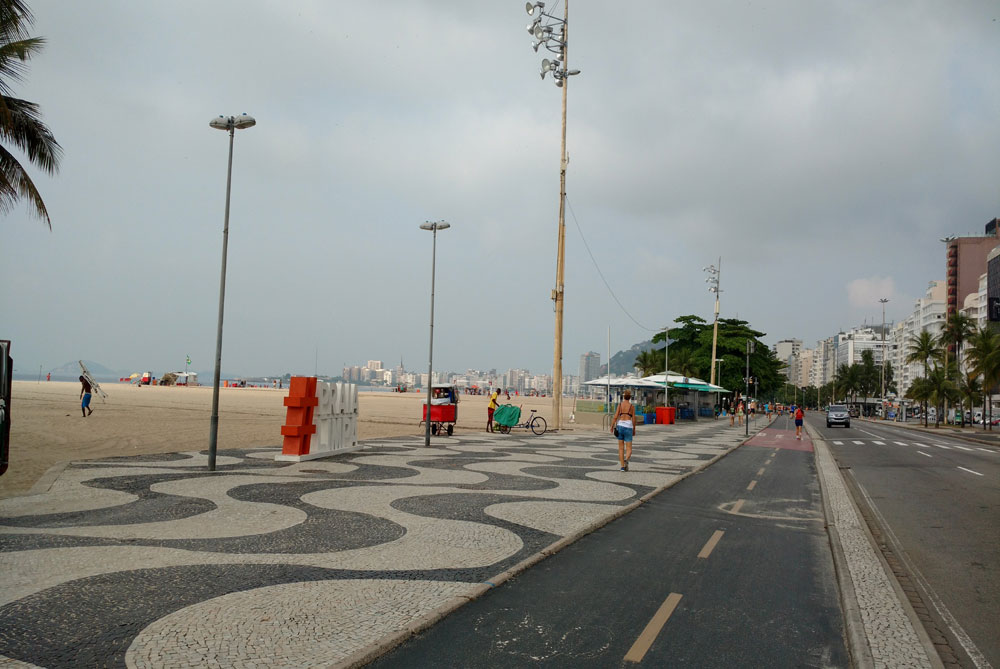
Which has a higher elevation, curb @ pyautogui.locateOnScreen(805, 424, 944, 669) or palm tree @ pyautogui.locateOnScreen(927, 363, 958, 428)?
palm tree @ pyautogui.locateOnScreen(927, 363, 958, 428)

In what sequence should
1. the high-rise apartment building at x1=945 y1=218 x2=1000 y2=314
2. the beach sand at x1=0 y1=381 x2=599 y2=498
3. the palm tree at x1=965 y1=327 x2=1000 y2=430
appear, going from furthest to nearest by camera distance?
1. the high-rise apartment building at x1=945 y1=218 x2=1000 y2=314
2. the palm tree at x1=965 y1=327 x2=1000 y2=430
3. the beach sand at x1=0 y1=381 x2=599 y2=498

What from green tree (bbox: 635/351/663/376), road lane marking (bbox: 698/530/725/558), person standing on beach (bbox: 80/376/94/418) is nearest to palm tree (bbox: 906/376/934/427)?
green tree (bbox: 635/351/663/376)

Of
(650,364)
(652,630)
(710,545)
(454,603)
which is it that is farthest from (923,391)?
(454,603)

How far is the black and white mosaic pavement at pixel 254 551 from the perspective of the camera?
4.48m

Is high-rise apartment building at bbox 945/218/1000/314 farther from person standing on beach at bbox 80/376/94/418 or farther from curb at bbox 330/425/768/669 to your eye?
curb at bbox 330/425/768/669

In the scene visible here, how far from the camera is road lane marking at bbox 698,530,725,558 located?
24.1 ft

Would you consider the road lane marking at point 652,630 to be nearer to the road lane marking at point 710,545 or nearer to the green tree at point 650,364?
the road lane marking at point 710,545

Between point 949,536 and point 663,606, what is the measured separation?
594cm

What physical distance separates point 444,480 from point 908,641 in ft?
28.4

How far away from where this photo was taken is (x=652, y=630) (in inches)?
193

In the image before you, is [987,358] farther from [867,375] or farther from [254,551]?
[867,375]

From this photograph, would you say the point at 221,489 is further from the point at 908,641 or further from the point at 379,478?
the point at 908,641

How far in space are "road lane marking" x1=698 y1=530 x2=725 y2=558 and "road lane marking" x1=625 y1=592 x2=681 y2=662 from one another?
1.68 meters

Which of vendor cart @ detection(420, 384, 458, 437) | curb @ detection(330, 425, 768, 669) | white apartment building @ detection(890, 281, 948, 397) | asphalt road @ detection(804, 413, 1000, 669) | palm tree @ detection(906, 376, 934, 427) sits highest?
white apartment building @ detection(890, 281, 948, 397)
